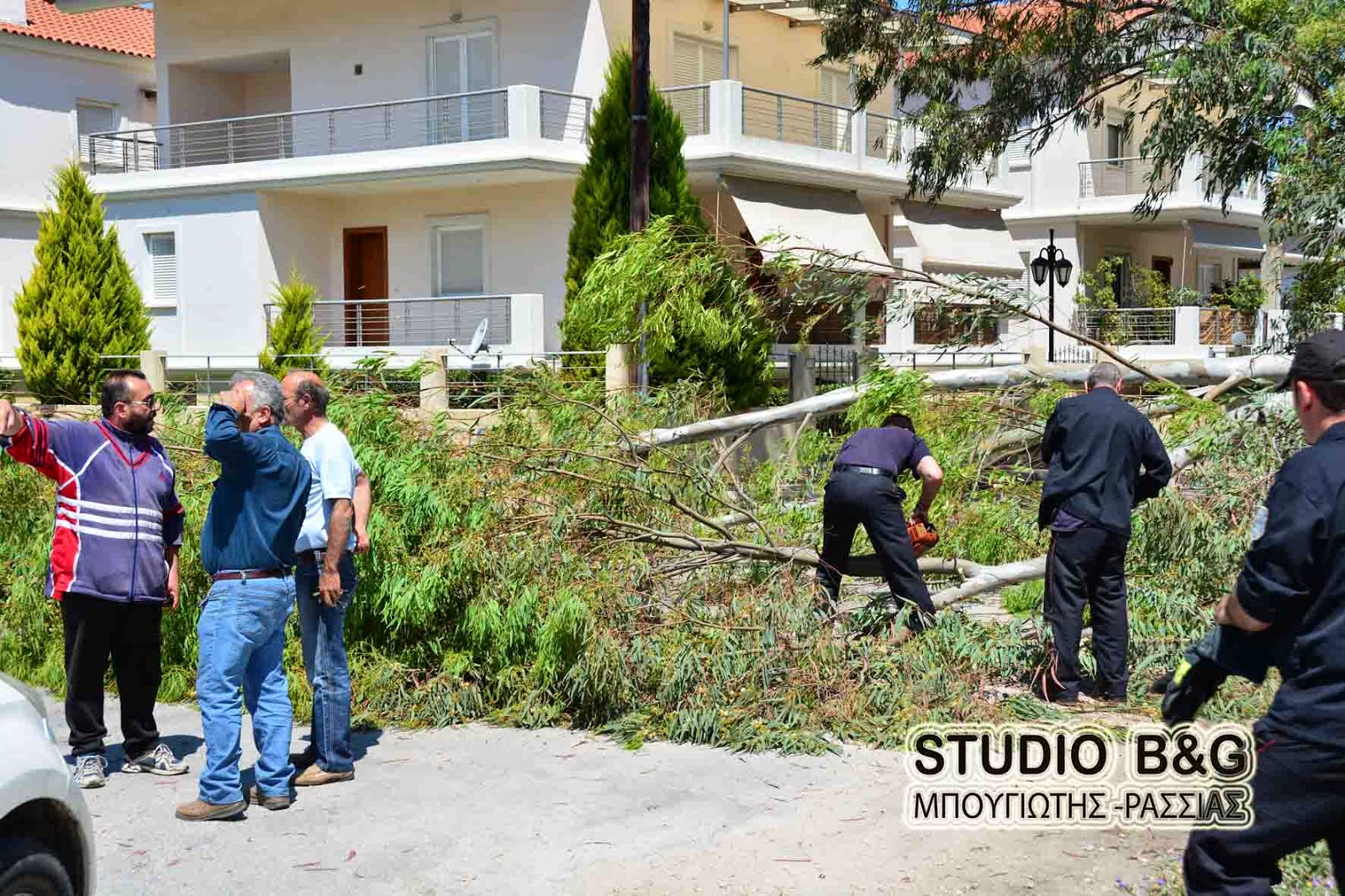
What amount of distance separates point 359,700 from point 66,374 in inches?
746

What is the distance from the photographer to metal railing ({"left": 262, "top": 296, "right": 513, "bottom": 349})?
23562 millimetres

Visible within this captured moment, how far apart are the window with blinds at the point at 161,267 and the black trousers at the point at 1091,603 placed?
2320 centimetres

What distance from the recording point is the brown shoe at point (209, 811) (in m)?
5.84

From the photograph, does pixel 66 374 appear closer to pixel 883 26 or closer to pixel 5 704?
pixel 883 26

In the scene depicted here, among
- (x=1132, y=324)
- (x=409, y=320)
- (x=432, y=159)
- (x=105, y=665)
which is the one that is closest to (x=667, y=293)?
(x=105, y=665)

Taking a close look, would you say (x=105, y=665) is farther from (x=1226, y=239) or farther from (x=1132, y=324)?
(x=1226, y=239)

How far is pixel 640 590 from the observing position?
24.5 feet

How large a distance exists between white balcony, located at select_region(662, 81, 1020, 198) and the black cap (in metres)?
18.0

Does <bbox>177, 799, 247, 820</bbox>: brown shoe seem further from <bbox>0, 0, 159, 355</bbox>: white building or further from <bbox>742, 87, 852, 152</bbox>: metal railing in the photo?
<bbox>0, 0, 159, 355</bbox>: white building

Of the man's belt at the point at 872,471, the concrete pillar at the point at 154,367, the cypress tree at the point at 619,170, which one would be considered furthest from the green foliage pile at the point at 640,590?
the concrete pillar at the point at 154,367

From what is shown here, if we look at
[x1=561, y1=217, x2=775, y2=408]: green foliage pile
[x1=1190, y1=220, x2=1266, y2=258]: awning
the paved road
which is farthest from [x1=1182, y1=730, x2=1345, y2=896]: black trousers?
[x1=1190, y1=220, x2=1266, y2=258]: awning

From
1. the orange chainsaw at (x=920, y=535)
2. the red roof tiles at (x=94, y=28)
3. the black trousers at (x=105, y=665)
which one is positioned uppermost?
the red roof tiles at (x=94, y=28)

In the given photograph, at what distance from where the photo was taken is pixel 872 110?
28.2 metres

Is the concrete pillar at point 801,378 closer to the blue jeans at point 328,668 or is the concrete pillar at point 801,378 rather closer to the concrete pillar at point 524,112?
the concrete pillar at point 524,112
